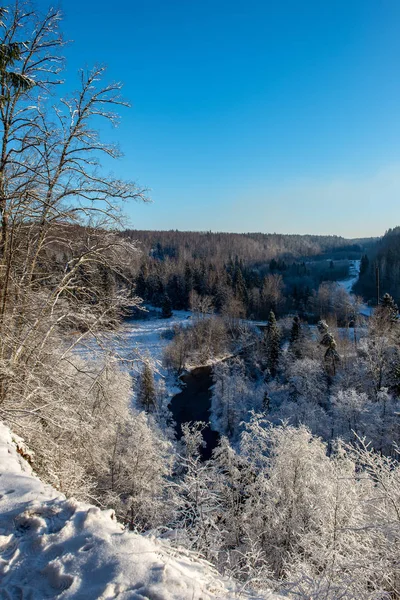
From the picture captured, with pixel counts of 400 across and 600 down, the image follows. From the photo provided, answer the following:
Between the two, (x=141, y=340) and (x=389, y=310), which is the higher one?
(x=389, y=310)

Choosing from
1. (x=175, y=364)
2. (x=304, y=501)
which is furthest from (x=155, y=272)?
(x=304, y=501)

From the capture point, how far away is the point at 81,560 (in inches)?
94.1

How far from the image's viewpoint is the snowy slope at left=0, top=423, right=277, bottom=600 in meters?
2.20

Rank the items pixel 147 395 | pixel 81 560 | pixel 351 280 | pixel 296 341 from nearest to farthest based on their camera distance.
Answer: pixel 81 560 < pixel 147 395 < pixel 296 341 < pixel 351 280

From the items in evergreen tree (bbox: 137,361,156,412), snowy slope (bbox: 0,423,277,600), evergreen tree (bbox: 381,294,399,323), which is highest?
snowy slope (bbox: 0,423,277,600)

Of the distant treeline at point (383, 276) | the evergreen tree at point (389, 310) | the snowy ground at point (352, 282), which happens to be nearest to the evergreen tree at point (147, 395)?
the evergreen tree at point (389, 310)

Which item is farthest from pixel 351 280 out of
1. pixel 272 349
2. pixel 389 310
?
pixel 272 349

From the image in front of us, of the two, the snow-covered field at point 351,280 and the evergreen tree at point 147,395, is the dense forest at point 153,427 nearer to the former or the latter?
the evergreen tree at point 147,395

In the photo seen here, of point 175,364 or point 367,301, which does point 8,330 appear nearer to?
Answer: point 175,364

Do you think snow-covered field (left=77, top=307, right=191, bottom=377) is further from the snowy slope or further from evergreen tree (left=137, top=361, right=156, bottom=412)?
the snowy slope

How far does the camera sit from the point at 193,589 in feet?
7.59

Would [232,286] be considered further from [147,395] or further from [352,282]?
[147,395]

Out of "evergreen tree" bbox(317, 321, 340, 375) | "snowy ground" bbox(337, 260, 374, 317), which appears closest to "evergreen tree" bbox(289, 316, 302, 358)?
"evergreen tree" bbox(317, 321, 340, 375)

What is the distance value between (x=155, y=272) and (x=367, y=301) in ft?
137
